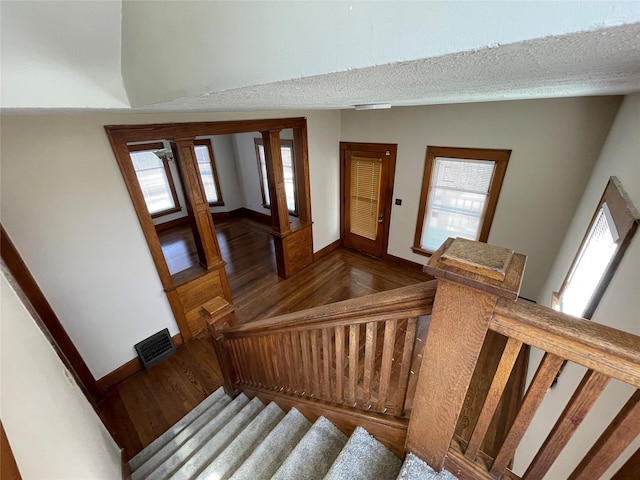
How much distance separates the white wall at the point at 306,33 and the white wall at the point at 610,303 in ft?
3.75

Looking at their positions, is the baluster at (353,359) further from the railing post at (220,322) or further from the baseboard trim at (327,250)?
the baseboard trim at (327,250)

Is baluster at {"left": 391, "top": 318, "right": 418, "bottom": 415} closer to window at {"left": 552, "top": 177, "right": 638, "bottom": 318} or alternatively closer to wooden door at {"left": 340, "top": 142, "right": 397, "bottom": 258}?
window at {"left": 552, "top": 177, "right": 638, "bottom": 318}

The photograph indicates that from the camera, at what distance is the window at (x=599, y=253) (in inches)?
44.1

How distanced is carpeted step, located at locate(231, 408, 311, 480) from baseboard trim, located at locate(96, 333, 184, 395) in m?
1.83

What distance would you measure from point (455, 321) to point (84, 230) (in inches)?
102

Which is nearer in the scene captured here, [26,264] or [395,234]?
[26,264]

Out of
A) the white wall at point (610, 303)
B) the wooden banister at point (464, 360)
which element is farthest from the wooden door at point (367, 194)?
the wooden banister at point (464, 360)

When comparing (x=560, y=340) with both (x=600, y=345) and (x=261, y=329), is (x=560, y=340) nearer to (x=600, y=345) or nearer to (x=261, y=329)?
(x=600, y=345)

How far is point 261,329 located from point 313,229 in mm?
2663

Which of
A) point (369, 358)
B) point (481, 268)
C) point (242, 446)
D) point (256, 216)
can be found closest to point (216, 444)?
point (242, 446)

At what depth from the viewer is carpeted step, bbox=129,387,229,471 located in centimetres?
187

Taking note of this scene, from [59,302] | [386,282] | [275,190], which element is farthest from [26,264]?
[386,282]

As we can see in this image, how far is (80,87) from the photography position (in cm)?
81

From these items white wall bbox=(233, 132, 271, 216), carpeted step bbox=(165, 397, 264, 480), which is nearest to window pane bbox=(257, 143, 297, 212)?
white wall bbox=(233, 132, 271, 216)
